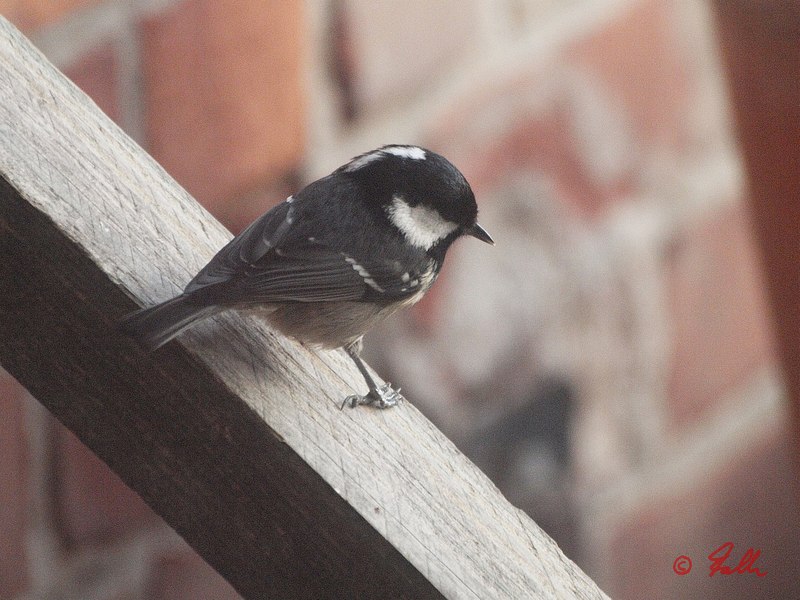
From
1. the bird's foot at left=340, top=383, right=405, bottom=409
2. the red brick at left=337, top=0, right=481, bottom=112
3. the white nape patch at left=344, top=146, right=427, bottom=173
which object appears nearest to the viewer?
the bird's foot at left=340, top=383, right=405, bottom=409

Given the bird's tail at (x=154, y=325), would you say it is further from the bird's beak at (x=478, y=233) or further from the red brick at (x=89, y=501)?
the red brick at (x=89, y=501)

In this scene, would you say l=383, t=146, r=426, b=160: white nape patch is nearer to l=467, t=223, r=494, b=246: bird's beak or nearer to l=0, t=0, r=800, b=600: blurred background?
l=467, t=223, r=494, b=246: bird's beak

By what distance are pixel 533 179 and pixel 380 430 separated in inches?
26.6

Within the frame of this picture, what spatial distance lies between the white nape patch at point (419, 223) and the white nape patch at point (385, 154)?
32 millimetres

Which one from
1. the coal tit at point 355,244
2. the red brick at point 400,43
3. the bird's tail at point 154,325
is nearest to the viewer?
the bird's tail at point 154,325

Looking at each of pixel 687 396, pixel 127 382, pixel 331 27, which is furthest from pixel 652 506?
pixel 127 382

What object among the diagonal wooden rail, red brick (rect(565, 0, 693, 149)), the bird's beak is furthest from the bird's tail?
red brick (rect(565, 0, 693, 149))

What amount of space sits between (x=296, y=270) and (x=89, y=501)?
404mm

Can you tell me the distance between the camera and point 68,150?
1.82 feet

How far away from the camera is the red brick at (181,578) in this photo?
3.46ft

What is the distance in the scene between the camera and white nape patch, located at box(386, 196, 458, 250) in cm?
84
